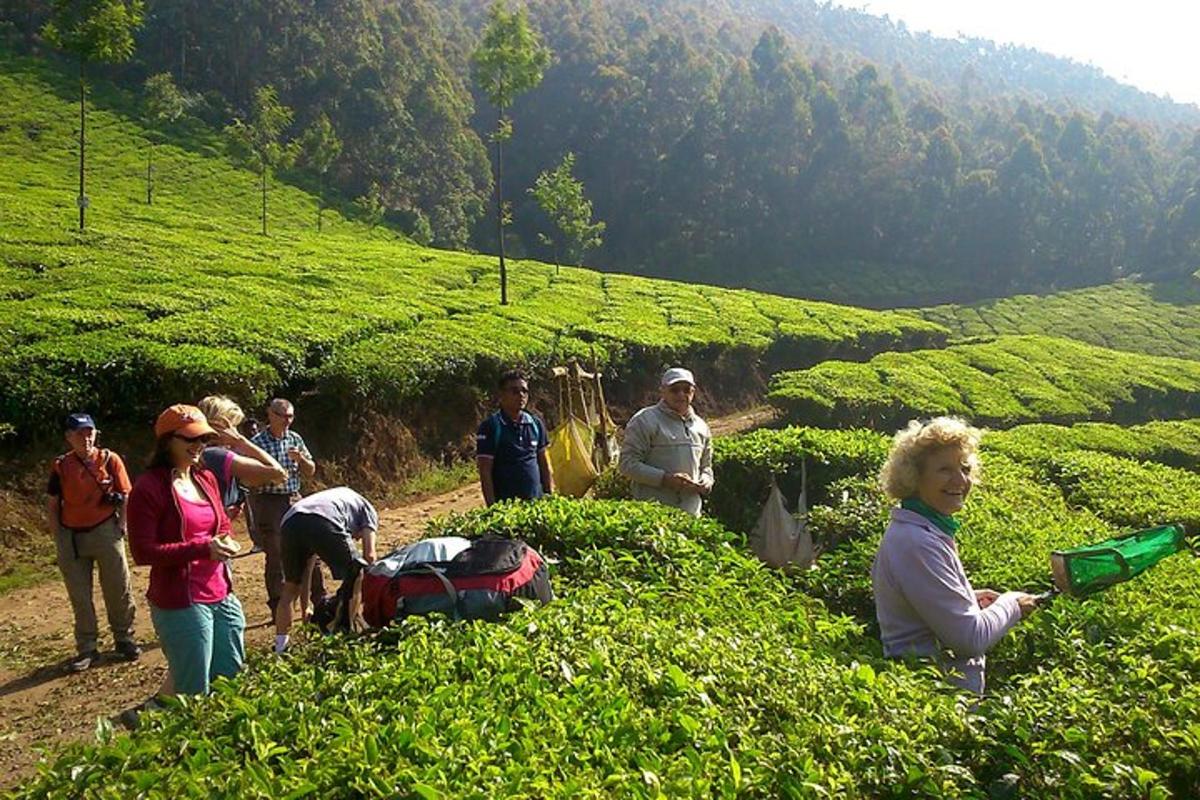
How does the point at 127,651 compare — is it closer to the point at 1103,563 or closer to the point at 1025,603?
the point at 1025,603

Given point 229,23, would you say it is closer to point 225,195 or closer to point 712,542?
point 225,195

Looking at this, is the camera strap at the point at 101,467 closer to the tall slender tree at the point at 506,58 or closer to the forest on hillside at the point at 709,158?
the tall slender tree at the point at 506,58

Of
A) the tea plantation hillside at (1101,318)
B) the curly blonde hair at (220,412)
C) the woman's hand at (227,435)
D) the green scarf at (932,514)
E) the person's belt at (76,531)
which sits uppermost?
the tea plantation hillside at (1101,318)

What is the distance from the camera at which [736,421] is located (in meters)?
18.4

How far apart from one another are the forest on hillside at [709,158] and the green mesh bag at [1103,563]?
149 feet

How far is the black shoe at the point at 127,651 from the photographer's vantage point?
6398mm

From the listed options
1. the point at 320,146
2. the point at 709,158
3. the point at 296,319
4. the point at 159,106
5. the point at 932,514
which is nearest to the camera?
the point at 932,514

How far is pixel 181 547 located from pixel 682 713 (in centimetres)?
249

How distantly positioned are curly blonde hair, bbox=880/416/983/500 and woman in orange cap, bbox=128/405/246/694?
284cm

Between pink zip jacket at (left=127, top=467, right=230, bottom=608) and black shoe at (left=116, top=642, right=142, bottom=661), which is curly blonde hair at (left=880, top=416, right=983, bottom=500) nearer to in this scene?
pink zip jacket at (left=127, top=467, right=230, bottom=608)

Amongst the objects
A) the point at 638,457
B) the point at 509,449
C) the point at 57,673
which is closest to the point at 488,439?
the point at 509,449

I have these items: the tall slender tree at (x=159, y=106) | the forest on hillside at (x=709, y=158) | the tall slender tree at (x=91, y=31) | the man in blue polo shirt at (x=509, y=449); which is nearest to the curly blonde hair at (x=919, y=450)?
the man in blue polo shirt at (x=509, y=449)

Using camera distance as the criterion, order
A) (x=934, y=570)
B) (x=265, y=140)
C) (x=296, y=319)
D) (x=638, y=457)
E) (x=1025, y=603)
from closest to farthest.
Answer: (x=934, y=570) → (x=1025, y=603) → (x=638, y=457) → (x=296, y=319) → (x=265, y=140)

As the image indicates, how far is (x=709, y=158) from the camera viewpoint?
5950 centimetres
